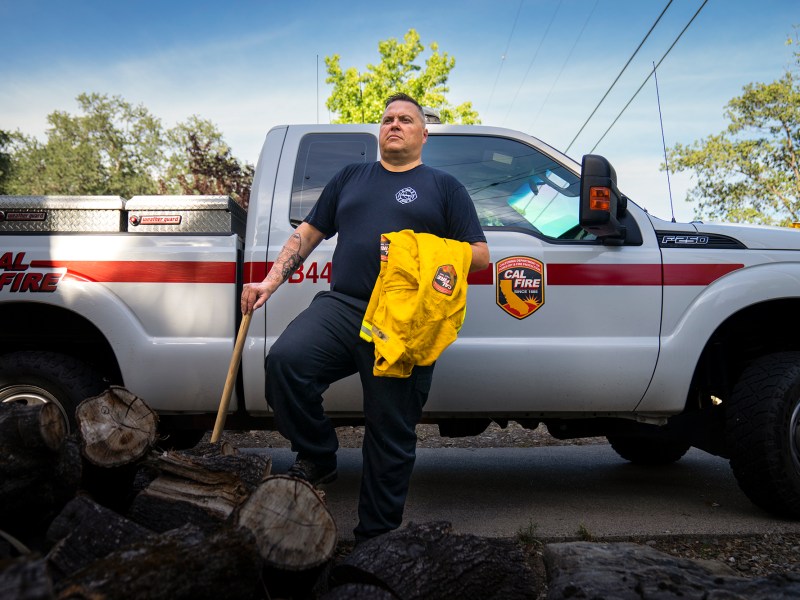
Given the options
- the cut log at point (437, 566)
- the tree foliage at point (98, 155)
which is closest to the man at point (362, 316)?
the cut log at point (437, 566)

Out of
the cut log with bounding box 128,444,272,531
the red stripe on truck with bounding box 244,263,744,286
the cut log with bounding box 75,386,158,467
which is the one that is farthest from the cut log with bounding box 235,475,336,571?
the red stripe on truck with bounding box 244,263,744,286

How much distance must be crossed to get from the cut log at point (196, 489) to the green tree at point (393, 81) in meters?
17.4

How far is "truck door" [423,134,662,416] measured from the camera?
3.61 metres

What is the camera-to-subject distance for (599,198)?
131 inches

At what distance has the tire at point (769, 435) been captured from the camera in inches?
137

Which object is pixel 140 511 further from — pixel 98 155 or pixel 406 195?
pixel 98 155

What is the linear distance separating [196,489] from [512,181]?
233cm

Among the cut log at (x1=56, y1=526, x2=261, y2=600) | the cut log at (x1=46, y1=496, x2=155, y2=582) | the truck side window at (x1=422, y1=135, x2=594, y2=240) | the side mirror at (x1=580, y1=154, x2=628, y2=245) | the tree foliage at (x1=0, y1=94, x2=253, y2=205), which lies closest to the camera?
the cut log at (x1=56, y1=526, x2=261, y2=600)

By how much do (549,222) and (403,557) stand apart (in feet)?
7.06

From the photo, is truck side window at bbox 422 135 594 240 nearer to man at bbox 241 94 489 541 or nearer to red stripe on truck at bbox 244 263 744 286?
A: red stripe on truck at bbox 244 263 744 286

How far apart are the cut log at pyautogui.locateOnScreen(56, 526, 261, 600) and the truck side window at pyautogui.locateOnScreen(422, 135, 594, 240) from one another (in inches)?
91.4

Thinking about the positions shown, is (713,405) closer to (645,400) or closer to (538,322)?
(645,400)

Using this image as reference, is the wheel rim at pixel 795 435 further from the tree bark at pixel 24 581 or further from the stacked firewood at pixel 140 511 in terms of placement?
the tree bark at pixel 24 581

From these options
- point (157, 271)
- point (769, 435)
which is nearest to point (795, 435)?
point (769, 435)
